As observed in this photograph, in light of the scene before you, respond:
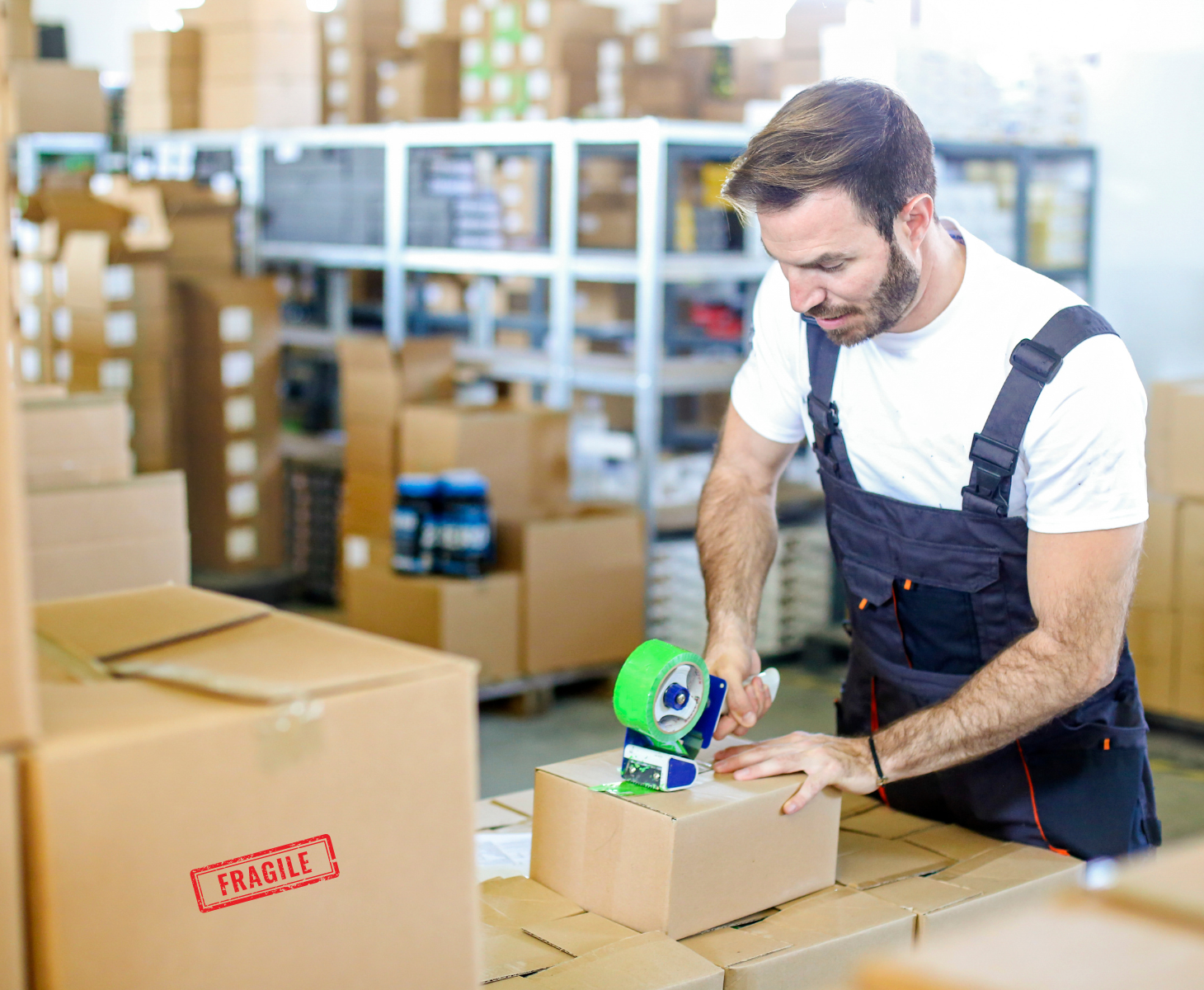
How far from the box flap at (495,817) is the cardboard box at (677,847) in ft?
1.04

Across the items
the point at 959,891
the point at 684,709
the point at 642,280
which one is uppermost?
the point at 642,280

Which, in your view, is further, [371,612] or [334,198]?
[334,198]

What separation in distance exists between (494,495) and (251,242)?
2456mm

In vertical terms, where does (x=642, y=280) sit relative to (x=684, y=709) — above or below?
above

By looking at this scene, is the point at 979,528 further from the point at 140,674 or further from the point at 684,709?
the point at 140,674

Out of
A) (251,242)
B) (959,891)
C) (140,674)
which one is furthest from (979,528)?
(251,242)

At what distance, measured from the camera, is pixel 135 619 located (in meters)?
1.22

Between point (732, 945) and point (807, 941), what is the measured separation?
0.26 ft

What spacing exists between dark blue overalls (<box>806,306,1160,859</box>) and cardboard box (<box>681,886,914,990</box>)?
0.34 metres

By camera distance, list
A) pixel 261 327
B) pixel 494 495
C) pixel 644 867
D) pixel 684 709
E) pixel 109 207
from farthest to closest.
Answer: pixel 109 207
pixel 261 327
pixel 494 495
pixel 684 709
pixel 644 867

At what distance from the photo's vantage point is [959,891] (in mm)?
1615

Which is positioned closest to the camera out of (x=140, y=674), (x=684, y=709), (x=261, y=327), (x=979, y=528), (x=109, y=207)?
(x=140, y=674)

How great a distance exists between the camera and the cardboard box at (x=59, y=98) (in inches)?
300

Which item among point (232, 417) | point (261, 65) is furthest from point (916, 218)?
point (261, 65)
